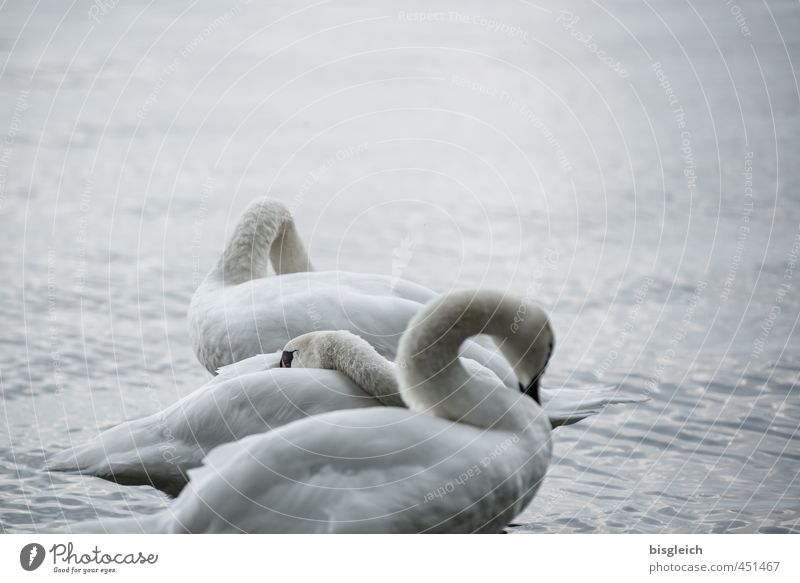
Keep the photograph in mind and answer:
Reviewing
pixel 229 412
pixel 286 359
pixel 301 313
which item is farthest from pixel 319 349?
pixel 301 313

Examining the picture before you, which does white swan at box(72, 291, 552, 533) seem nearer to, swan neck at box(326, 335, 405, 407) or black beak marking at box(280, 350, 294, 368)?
swan neck at box(326, 335, 405, 407)

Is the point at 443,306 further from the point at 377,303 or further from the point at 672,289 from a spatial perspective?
the point at 672,289

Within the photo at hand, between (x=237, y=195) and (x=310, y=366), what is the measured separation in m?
2.83

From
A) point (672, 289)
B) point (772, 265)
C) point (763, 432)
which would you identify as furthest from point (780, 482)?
point (772, 265)

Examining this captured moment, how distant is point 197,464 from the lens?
2.76m

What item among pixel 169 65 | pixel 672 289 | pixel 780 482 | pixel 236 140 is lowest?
pixel 780 482

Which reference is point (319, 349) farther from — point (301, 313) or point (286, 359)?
point (301, 313)

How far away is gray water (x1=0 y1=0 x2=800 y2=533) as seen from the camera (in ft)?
11.0

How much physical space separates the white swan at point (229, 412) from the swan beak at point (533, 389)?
0.29ft

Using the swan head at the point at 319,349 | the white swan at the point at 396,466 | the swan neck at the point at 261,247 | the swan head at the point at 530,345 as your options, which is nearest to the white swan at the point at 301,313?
the swan neck at the point at 261,247
